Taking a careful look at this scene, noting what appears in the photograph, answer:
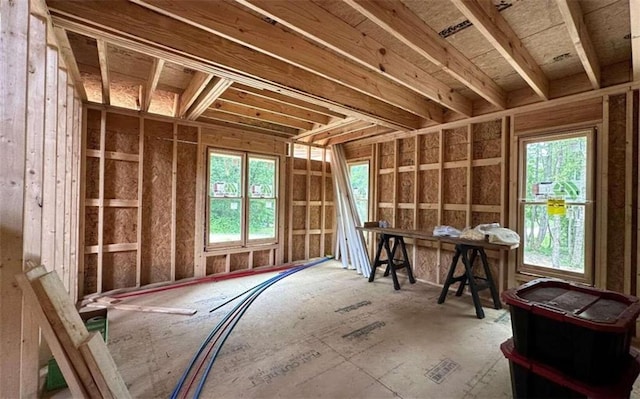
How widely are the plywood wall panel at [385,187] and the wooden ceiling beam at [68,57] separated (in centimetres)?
441

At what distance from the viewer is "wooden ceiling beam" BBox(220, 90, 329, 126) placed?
348cm

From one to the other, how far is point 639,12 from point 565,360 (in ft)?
6.97

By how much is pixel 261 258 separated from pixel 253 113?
2.64 m

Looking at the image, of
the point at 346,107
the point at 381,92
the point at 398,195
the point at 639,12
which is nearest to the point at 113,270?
the point at 346,107

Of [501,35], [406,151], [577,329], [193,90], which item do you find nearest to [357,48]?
[501,35]

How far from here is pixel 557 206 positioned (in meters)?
2.82

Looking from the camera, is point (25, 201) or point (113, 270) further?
point (113, 270)

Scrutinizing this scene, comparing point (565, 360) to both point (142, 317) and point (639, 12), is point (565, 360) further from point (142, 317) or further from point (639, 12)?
point (142, 317)

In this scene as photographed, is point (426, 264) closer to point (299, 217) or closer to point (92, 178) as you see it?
point (299, 217)

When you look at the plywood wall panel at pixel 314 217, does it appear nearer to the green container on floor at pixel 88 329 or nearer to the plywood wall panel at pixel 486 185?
the plywood wall panel at pixel 486 185

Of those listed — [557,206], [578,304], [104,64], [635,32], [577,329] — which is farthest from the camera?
[557,206]

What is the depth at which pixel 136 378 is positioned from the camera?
1869mm

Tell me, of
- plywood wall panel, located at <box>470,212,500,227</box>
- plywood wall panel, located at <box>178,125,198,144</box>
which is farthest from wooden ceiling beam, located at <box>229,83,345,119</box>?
plywood wall panel, located at <box>470,212,500,227</box>

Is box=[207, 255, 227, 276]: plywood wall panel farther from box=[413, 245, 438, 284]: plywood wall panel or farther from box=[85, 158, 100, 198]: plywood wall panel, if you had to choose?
box=[413, 245, 438, 284]: plywood wall panel
